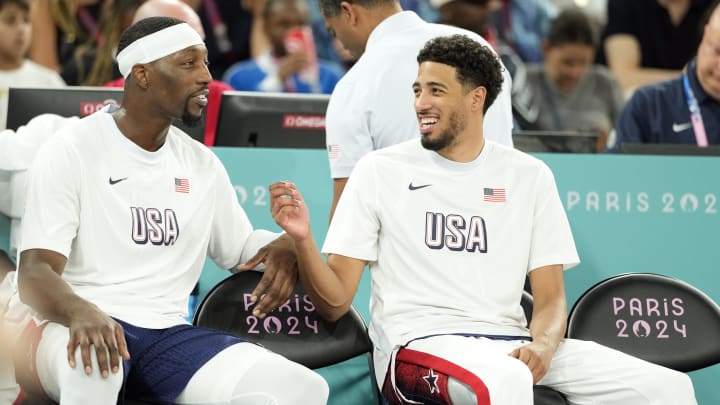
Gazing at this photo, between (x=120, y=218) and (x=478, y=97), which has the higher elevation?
(x=478, y=97)

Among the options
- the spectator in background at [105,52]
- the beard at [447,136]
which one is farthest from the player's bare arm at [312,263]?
the spectator in background at [105,52]

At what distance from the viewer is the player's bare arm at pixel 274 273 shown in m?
4.20

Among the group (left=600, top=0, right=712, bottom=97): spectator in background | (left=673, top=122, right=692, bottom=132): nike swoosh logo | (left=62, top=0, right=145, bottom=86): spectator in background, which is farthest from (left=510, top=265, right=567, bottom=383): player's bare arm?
(left=600, top=0, right=712, bottom=97): spectator in background

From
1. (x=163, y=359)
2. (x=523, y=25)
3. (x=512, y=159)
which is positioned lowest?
(x=163, y=359)

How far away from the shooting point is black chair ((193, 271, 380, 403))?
4277mm

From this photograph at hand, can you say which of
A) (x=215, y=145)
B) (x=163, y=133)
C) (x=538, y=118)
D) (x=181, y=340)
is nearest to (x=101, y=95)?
(x=215, y=145)

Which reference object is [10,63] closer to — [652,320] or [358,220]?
[358,220]

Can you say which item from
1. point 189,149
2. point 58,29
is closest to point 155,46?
point 189,149

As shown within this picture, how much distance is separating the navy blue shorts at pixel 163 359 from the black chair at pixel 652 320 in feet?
4.14

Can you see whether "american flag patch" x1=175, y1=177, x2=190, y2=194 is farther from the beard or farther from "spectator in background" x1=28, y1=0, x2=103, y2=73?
"spectator in background" x1=28, y1=0, x2=103, y2=73

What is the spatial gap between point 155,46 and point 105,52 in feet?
8.67

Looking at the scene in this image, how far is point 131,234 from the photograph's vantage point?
13.1 ft

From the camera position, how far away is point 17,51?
23.4 feet

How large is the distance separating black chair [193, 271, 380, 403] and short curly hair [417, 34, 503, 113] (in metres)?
0.86
